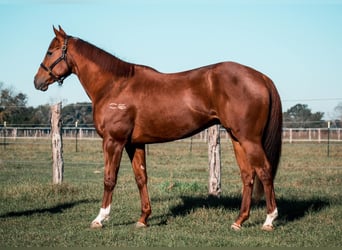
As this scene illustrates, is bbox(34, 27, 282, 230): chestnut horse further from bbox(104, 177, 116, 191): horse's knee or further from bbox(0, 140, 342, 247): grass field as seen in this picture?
bbox(0, 140, 342, 247): grass field

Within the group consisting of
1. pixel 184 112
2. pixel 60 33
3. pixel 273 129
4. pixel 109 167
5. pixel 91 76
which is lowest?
pixel 109 167

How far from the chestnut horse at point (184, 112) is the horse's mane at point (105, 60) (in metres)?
0.02

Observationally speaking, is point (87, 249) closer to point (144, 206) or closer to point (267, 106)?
point (144, 206)

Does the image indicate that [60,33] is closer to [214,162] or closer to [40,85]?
[40,85]

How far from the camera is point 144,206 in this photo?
7.04 meters

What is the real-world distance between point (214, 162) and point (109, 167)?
3587mm

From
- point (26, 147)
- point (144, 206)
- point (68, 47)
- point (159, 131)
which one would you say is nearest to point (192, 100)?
point (159, 131)

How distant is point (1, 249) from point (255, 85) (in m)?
3.82

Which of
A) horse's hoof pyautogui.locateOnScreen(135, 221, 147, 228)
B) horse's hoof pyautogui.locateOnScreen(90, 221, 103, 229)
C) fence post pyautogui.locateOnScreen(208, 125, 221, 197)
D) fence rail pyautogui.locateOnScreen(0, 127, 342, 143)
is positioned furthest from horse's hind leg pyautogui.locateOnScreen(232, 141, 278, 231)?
fence rail pyautogui.locateOnScreen(0, 127, 342, 143)

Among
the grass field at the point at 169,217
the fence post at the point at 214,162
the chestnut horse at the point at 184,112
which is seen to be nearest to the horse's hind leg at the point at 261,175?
the chestnut horse at the point at 184,112

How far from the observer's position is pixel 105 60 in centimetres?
723

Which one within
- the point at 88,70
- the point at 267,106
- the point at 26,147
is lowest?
the point at 26,147

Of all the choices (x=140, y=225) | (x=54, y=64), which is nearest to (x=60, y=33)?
(x=54, y=64)

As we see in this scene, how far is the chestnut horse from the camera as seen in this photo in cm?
639
